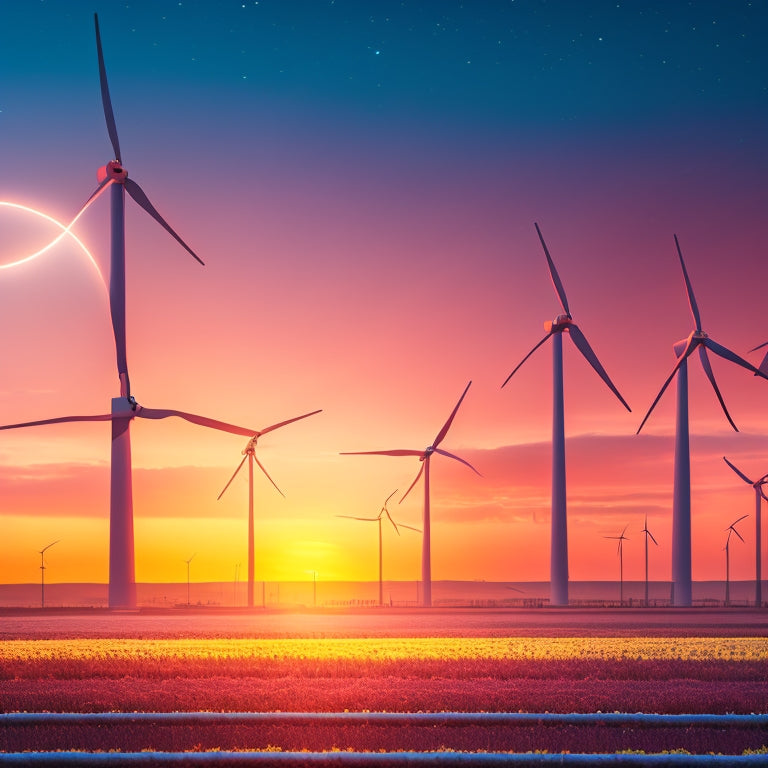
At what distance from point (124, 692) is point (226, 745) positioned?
9.97m

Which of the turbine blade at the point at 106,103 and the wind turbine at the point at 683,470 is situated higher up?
the turbine blade at the point at 106,103

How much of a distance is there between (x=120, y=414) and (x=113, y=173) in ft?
67.3

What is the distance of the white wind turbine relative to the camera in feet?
282

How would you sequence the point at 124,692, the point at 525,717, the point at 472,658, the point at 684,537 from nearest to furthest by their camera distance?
the point at 525,717, the point at 124,692, the point at 472,658, the point at 684,537

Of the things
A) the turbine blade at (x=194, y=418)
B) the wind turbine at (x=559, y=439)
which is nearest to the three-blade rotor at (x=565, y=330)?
the wind turbine at (x=559, y=439)

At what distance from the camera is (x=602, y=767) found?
822 inches

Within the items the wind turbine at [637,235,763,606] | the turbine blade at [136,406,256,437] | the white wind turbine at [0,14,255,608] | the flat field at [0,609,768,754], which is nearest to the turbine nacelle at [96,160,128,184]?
the white wind turbine at [0,14,255,608]

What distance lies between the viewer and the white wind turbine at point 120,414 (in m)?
85.9

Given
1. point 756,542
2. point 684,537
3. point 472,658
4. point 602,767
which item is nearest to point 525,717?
point 602,767

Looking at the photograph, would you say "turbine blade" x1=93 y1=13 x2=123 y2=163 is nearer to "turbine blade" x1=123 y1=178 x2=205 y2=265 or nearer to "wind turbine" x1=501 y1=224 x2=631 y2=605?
"turbine blade" x1=123 y1=178 x2=205 y2=265

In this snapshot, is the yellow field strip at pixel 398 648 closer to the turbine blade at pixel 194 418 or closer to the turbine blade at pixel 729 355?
the turbine blade at pixel 194 418

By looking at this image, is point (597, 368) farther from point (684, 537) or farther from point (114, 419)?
point (114, 419)

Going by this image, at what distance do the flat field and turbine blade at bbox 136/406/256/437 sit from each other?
2792 centimetres

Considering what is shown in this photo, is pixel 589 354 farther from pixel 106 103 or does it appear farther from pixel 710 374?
pixel 106 103
